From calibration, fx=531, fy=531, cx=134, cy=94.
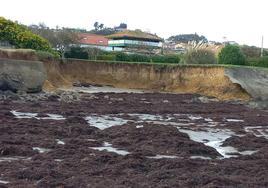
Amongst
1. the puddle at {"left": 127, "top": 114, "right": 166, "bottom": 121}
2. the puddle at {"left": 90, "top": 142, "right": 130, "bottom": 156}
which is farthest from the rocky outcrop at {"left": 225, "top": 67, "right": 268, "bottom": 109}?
the puddle at {"left": 90, "top": 142, "right": 130, "bottom": 156}

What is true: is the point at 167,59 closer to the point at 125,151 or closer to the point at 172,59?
the point at 172,59

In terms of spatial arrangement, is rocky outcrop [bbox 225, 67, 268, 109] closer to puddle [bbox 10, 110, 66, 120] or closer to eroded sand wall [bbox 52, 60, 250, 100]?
eroded sand wall [bbox 52, 60, 250, 100]

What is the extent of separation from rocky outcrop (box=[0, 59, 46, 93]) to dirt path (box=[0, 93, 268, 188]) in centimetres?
668

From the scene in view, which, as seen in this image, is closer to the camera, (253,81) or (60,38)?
(253,81)

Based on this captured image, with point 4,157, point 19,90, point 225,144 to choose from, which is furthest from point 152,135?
point 19,90

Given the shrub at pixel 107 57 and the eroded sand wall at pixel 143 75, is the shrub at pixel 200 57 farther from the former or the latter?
the shrub at pixel 107 57

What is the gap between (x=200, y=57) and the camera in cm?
5594

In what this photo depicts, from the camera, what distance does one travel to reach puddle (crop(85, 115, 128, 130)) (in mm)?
22802

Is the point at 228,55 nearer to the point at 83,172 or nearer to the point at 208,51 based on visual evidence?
the point at 208,51

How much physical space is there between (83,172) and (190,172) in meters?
2.43

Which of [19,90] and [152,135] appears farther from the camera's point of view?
[19,90]

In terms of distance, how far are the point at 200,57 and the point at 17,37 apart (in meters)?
19.1

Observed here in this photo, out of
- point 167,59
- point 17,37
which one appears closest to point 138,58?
point 167,59

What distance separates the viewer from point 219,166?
12727mm
